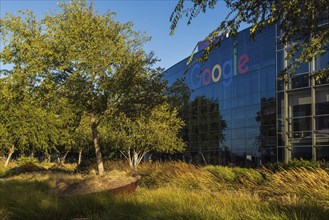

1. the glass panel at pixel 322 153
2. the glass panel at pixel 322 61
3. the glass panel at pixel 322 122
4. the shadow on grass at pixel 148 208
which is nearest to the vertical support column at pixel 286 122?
the glass panel at pixel 322 61

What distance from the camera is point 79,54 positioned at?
47.8 feet

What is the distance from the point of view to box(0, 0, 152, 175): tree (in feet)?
47.6

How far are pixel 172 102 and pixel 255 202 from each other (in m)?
29.3

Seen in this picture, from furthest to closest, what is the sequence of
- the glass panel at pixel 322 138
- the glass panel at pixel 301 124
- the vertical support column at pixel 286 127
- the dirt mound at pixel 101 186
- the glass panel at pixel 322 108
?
the vertical support column at pixel 286 127 < the glass panel at pixel 301 124 < the glass panel at pixel 322 108 < the glass panel at pixel 322 138 < the dirt mound at pixel 101 186

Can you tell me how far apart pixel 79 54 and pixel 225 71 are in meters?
28.6

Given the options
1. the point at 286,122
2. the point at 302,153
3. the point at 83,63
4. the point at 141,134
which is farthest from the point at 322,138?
the point at 83,63

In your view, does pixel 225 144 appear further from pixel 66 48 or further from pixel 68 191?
pixel 68 191

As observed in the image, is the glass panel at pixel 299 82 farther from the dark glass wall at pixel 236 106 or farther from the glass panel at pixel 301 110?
the dark glass wall at pixel 236 106

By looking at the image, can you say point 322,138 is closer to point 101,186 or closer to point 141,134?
point 141,134

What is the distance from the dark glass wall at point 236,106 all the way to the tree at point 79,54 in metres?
17.8

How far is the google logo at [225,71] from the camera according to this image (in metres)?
39.0

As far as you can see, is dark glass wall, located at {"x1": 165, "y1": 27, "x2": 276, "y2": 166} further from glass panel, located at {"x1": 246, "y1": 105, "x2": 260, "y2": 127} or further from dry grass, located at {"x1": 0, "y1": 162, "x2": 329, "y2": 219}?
dry grass, located at {"x1": 0, "y1": 162, "x2": 329, "y2": 219}

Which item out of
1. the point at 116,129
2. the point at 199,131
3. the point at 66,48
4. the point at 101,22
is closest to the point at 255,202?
the point at 66,48

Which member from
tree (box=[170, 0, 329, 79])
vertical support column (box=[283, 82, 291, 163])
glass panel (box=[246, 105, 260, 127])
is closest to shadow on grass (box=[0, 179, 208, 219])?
tree (box=[170, 0, 329, 79])
